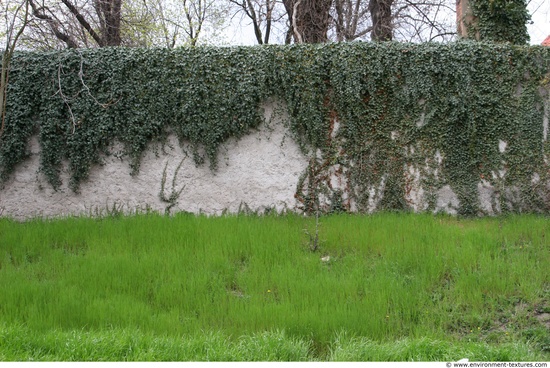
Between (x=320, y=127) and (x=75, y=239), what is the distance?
4.25 metres

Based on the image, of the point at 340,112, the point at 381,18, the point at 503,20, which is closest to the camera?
the point at 340,112

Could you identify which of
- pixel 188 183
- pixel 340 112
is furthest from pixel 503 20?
pixel 188 183

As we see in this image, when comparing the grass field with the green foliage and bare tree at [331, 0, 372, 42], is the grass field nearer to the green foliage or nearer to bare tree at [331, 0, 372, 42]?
the green foliage

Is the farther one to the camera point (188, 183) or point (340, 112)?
point (188, 183)

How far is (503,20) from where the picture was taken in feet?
31.4

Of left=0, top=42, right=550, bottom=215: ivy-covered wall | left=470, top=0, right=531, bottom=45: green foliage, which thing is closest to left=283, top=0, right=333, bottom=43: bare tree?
left=470, top=0, right=531, bottom=45: green foliage

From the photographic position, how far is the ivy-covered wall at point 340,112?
850 centimetres

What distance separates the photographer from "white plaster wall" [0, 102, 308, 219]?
877cm

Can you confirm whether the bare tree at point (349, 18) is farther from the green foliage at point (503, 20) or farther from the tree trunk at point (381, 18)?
the green foliage at point (503, 20)

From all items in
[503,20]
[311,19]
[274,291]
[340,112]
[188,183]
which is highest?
[311,19]

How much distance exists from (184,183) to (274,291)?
386 centimetres

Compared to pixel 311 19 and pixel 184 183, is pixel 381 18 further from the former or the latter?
pixel 184 183

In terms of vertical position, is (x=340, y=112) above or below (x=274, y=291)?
above

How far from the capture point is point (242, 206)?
8.79m
